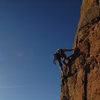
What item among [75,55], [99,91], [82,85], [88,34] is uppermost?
[88,34]

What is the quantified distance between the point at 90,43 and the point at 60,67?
7.58 meters

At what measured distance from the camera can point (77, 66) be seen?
71.1ft

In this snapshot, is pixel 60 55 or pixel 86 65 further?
pixel 60 55

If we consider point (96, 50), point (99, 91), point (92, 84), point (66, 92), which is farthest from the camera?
point (66, 92)

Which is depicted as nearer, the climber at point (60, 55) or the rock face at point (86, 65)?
the rock face at point (86, 65)

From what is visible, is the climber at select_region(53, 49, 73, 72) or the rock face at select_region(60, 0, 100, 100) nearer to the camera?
the rock face at select_region(60, 0, 100, 100)

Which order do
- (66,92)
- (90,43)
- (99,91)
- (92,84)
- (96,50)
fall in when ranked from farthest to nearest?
(66,92) < (90,43) < (96,50) < (92,84) < (99,91)

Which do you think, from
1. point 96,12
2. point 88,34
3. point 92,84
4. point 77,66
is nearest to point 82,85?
point 92,84

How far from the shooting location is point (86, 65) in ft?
64.6

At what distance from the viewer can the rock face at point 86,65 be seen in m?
17.9

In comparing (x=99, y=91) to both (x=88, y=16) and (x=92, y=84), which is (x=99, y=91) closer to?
(x=92, y=84)

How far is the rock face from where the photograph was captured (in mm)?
17875

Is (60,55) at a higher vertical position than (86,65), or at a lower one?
higher

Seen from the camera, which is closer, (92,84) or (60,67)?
(92,84)
